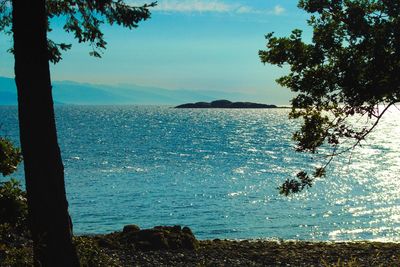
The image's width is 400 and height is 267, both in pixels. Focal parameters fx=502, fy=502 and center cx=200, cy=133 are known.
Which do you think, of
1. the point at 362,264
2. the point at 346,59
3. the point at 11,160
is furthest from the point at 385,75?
the point at 362,264

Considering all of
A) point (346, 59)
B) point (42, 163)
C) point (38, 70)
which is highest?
point (346, 59)

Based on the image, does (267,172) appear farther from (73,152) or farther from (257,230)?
(73,152)

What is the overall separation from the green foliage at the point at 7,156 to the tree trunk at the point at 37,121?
2436mm

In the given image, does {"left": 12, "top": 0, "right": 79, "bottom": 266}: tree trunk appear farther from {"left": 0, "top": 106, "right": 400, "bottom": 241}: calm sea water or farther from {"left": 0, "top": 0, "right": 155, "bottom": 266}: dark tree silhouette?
Result: {"left": 0, "top": 106, "right": 400, "bottom": 241}: calm sea water

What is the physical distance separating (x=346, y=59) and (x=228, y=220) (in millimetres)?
31729

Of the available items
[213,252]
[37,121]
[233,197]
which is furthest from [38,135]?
[233,197]

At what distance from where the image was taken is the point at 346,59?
13891 millimetres

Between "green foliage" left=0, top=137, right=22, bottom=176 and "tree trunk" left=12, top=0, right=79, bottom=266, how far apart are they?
2436mm

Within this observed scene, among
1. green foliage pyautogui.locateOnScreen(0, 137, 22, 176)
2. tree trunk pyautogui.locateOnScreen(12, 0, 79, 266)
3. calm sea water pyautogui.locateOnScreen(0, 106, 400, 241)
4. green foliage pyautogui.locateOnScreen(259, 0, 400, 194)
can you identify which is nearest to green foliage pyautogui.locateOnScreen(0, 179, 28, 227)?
green foliage pyautogui.locateOnScreen(0, 137, 22, 176)

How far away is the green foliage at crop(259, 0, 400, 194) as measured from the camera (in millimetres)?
13547

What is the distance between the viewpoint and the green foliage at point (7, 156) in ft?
40.0

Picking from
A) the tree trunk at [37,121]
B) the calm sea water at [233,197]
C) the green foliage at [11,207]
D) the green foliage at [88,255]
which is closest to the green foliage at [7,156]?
the green foliage at [11,207]

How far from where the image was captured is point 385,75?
13.7 m

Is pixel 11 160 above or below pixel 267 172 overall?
above
